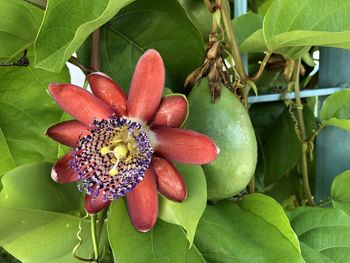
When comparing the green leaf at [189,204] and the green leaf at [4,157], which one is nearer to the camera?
the green leaf at [189,204]

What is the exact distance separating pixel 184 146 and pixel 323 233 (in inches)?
8.7

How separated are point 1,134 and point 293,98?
13.6 inches

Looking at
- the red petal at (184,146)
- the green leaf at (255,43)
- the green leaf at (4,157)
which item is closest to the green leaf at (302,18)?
the green leaf at (255,43)

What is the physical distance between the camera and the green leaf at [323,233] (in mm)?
483

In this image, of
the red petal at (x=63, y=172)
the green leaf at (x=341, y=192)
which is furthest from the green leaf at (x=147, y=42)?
the green leaf at (x=341, y=192)

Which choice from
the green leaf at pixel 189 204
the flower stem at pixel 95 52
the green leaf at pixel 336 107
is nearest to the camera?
the green leaf at pixel 189 204

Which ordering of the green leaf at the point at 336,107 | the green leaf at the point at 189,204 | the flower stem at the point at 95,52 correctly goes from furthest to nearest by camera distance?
1. the green leaf at the point at 336,107
2. the flower stem at the point at 95,52
3. the green leaf at the point at 189,204

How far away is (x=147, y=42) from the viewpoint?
0.48 meters

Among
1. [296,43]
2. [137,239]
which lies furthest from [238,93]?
[137,239]

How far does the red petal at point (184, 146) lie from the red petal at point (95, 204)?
6 centimetres

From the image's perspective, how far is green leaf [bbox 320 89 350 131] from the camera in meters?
0.57

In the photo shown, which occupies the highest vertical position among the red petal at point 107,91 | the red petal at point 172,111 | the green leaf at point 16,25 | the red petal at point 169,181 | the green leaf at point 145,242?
the green leaf at point 16,25

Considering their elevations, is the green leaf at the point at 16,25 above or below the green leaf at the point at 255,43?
above

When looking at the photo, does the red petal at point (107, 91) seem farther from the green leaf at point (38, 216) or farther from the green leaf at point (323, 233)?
the green leaf at point (323, 233)
